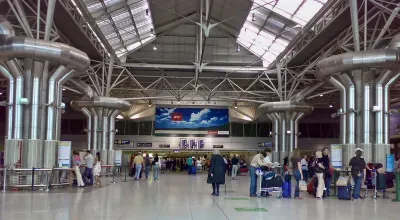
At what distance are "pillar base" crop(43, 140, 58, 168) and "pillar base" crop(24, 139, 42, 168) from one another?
1.16 ft

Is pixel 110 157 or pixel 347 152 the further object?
pixel 110 157

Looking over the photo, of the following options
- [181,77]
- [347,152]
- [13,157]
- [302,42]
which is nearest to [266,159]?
[347,152]

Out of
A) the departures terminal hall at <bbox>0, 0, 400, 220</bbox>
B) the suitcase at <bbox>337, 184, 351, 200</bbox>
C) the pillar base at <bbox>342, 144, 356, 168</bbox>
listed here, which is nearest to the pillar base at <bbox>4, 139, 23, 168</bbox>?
the departures terminal hall at <bbox>0, 0, 400, 220</bbox>

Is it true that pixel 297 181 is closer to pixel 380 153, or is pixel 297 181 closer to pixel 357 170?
pixel 357 170

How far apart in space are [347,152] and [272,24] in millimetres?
12340

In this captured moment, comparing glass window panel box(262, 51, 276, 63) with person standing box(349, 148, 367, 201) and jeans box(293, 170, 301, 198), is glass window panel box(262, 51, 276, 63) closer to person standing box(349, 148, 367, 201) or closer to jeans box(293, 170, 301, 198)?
jeans box(293, 170, 301, 198)

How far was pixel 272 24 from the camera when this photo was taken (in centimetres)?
2911

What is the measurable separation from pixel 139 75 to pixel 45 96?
905 inches

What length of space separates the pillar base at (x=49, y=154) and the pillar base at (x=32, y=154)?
35 cm

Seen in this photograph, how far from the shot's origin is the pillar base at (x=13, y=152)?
17453 millimetres

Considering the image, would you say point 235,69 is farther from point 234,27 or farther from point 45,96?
point 45,96

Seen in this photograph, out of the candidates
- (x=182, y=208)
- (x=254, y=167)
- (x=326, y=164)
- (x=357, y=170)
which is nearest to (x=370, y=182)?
(x=357, y=170)

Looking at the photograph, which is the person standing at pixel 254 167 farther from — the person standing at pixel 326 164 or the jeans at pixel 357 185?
the jeans at pixel 357 185

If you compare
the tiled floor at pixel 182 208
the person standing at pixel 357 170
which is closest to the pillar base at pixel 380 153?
the person standing at pixel 357 170
